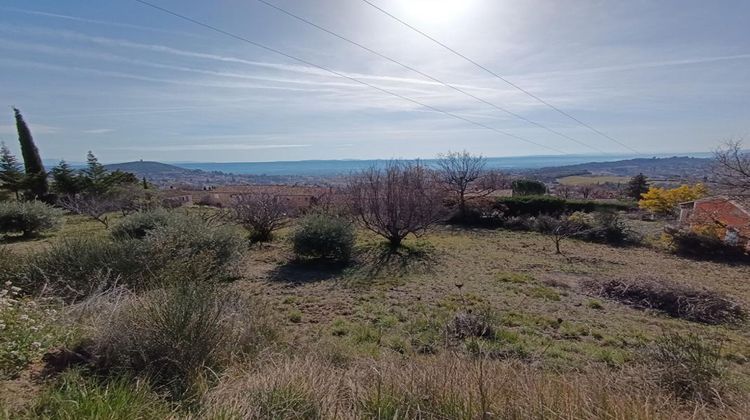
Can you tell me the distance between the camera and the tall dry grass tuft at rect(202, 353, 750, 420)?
2430 mm

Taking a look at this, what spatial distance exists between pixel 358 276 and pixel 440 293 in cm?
235

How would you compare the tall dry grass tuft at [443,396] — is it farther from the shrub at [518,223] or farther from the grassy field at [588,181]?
the grassy field at [588,181]

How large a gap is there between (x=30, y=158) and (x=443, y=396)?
30.2 meters

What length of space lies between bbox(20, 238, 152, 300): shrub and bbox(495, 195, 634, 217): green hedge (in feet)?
62.1

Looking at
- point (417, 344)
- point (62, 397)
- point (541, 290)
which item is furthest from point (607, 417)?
point (541, 290)

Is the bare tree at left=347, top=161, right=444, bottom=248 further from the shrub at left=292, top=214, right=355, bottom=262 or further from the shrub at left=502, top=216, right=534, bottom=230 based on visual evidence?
the shrub at left=502, top=216, right=534, bottom=230

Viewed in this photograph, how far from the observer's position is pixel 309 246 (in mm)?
10758

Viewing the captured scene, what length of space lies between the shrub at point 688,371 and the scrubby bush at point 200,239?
22.9 feet

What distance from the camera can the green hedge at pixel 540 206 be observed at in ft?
69.6

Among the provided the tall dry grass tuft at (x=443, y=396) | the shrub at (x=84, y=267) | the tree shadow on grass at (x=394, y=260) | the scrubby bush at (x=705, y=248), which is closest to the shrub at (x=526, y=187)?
the scrubby bush at (x=705, y=248)

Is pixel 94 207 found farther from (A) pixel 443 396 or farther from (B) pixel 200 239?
(A) pixel 443 396

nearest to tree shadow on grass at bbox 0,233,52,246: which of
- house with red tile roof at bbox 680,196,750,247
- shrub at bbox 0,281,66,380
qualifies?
shrub at bbox 0,281,66,380

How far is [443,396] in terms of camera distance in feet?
8.60

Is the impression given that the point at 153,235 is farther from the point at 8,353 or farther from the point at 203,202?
the point at 203,202
